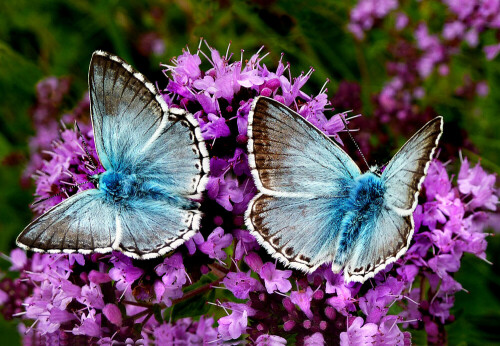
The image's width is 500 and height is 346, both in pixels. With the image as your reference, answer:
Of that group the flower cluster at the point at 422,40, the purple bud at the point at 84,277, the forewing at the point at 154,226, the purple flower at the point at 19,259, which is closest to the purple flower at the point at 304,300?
the forewing at the point at 154,226

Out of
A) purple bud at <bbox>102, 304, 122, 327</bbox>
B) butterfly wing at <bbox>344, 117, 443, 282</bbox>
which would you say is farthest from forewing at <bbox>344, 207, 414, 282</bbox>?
purple bud at <bbox>102, 304, 122, 327</bbox>

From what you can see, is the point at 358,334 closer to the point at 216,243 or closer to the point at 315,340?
the point at 315,340

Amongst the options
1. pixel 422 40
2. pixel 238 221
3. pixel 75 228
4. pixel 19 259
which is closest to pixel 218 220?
pixel 238 221

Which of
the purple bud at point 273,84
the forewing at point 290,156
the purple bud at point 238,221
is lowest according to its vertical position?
the purple bud at point 238,221

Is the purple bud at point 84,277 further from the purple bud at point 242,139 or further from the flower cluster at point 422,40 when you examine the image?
the flower cluster at point 422,40

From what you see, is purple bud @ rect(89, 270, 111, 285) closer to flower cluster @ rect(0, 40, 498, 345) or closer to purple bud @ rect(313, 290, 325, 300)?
flower cluster @ rect(0, 40, 498, 345)

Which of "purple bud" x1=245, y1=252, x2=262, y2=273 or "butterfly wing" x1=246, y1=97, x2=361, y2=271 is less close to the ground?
"butterfly wing" x1=246, y1=97, x2=361, y2=271

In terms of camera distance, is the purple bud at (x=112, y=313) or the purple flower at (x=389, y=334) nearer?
the purple flower at (x=389, y=334)

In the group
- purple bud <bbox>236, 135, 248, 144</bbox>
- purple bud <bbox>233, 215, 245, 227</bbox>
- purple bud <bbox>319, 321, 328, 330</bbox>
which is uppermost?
purple bud <bbox>236, 135, 248, 144</bbox>
